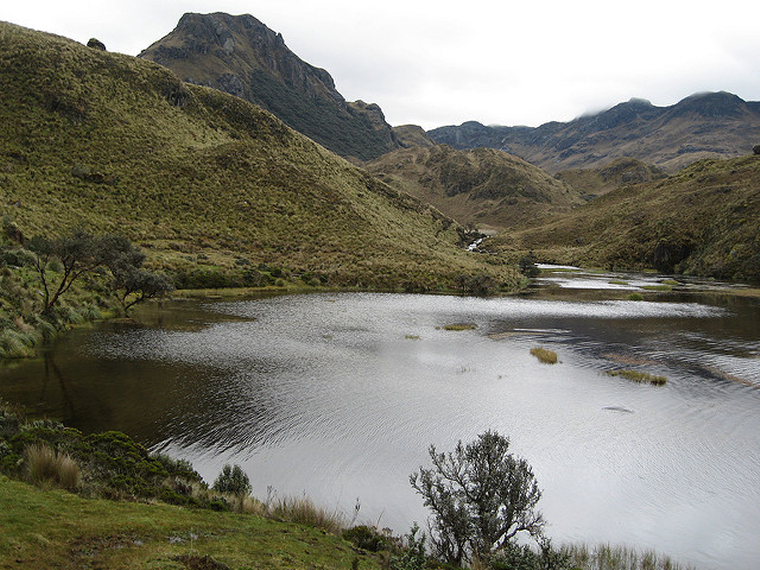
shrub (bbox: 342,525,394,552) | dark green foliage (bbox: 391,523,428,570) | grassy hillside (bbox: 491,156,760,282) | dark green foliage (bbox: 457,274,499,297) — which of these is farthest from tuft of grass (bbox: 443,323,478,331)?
grassy hillside (bbox: 491,156,760,282)

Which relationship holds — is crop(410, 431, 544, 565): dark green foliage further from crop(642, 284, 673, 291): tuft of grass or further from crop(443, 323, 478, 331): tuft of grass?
crop(642, 284, 673, 291): tuft of grass

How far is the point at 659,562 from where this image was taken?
13.3 m

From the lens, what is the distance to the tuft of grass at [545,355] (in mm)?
35000

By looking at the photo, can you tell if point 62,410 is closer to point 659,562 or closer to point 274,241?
point 659,562

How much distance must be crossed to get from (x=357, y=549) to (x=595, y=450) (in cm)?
1305

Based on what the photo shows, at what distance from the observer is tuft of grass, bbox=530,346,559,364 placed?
35.0 meters

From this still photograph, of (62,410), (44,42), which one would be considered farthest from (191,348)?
(44,42)

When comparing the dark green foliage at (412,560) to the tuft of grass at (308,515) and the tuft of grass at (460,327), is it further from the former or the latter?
the tuft of grass at (460,327)

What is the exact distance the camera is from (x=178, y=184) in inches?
3723

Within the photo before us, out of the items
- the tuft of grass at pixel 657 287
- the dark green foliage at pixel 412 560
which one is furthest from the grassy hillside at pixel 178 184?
the dark green foliage at pixel 412 560

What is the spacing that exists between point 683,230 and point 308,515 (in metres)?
139

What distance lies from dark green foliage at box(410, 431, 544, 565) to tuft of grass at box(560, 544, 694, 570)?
1.15m

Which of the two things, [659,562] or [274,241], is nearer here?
[659,562]

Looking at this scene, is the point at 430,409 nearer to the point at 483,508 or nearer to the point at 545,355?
the point at 483,508
